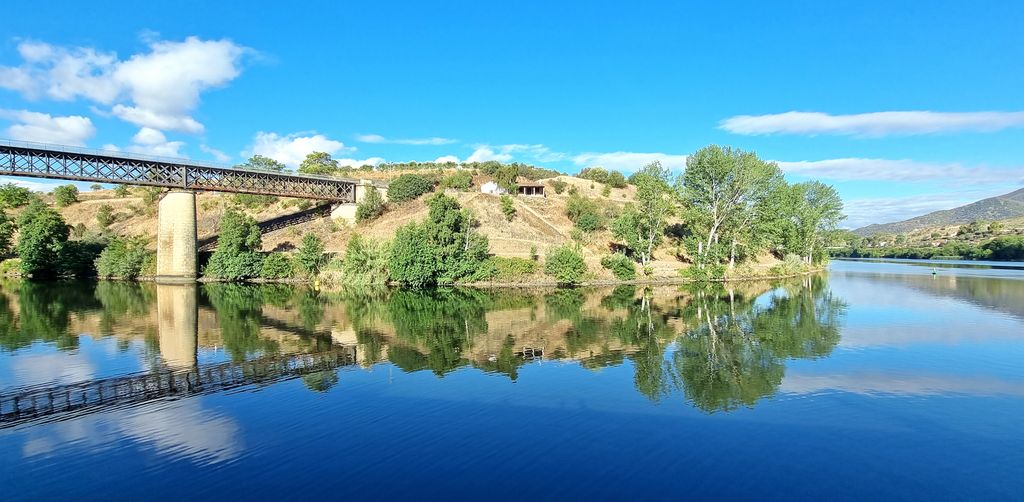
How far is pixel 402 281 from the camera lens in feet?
174

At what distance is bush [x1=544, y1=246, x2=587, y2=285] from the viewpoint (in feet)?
178

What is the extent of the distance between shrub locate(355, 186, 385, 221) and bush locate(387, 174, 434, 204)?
2479 millimetres

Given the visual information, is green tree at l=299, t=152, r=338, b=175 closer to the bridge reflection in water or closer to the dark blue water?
the dark blue water

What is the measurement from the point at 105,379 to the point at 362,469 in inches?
492

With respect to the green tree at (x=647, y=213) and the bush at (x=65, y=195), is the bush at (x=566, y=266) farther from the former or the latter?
the bush at (x=65, y=195)

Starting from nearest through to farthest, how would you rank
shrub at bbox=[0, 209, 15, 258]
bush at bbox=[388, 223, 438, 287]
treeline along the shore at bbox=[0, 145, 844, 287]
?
bush at bbox=[388, 223, 438, 287]
treeline along the shore at bbox=[0, 145, 844, 287]
shrub at bbox=[0, 209, 15, 258]

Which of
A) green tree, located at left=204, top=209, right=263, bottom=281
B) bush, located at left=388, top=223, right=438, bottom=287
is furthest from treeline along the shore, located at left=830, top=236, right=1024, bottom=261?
green tree, located at left=204, top=209, right=263, bottom=281

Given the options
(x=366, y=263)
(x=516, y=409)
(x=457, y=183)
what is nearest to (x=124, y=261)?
(x=366, y=263)

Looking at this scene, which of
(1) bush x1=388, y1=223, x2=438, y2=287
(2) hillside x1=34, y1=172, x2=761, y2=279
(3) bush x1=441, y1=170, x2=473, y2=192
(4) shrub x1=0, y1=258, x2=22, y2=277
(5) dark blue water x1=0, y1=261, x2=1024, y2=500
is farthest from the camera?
(3) bush x1=441, y1=170, x2=473, y2=192

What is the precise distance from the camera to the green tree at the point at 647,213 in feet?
199

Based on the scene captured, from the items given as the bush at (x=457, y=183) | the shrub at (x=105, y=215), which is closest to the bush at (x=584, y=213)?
the bush at (x=457, y=183)

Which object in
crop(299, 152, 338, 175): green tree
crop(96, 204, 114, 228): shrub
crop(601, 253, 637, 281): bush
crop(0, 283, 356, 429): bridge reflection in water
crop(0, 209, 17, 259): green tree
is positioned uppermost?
crop(299, 152, 338, 175): green tree

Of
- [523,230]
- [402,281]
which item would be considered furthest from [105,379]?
[523,230]

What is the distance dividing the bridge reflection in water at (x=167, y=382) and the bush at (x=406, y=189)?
182ft
